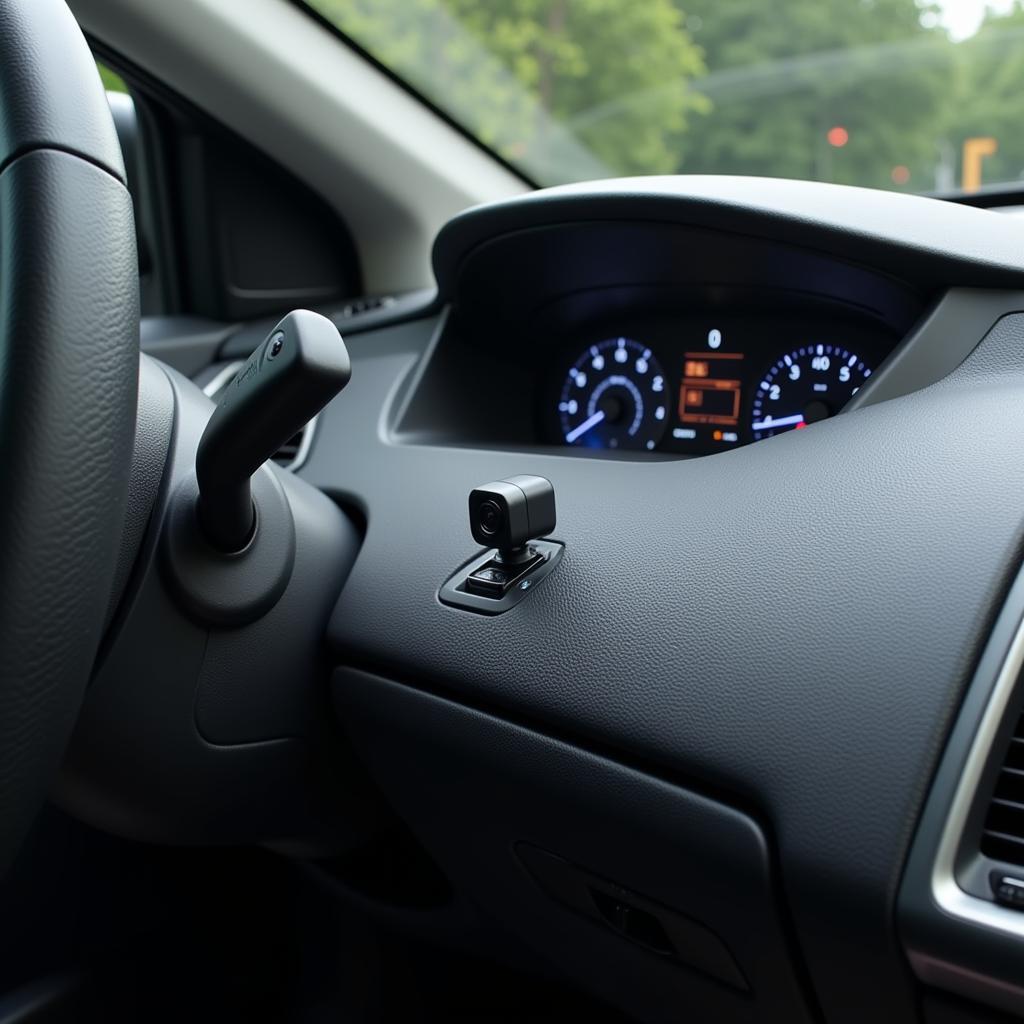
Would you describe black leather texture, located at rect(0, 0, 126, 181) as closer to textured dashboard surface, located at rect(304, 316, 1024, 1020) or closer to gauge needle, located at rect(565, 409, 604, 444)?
textured dashboard surface, located at rect(304, 316, 1024, 1020)

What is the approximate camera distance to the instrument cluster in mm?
1145

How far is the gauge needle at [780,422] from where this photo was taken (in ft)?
3.79

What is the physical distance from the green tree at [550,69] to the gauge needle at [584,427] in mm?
316

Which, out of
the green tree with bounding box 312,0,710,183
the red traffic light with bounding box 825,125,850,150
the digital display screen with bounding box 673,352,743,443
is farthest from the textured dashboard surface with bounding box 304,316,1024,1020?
the red traffic light with bounding box 825,125,850,150

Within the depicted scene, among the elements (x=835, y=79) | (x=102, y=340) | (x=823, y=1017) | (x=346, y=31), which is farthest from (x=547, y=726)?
(x=835, y=79)

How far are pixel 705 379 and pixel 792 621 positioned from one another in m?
0.59

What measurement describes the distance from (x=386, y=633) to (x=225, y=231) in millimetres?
1182

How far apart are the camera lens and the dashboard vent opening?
40 centimetres

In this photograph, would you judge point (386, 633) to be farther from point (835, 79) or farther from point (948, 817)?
point (835, 79)

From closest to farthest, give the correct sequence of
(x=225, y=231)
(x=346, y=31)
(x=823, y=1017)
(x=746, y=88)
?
(x=823, y=1017), (x=346, y=31), (x=225, y=231), (x=746, y=88)

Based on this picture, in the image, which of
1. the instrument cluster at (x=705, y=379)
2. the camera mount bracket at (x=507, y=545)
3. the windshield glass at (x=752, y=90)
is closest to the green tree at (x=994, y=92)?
the windshield glass at (x=752, y=90)

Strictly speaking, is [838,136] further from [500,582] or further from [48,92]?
[48,92]

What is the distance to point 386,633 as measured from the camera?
94 centimetres

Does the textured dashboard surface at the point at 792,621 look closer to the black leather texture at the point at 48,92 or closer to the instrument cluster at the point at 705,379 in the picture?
the instrument cluster at the point at 705,379
